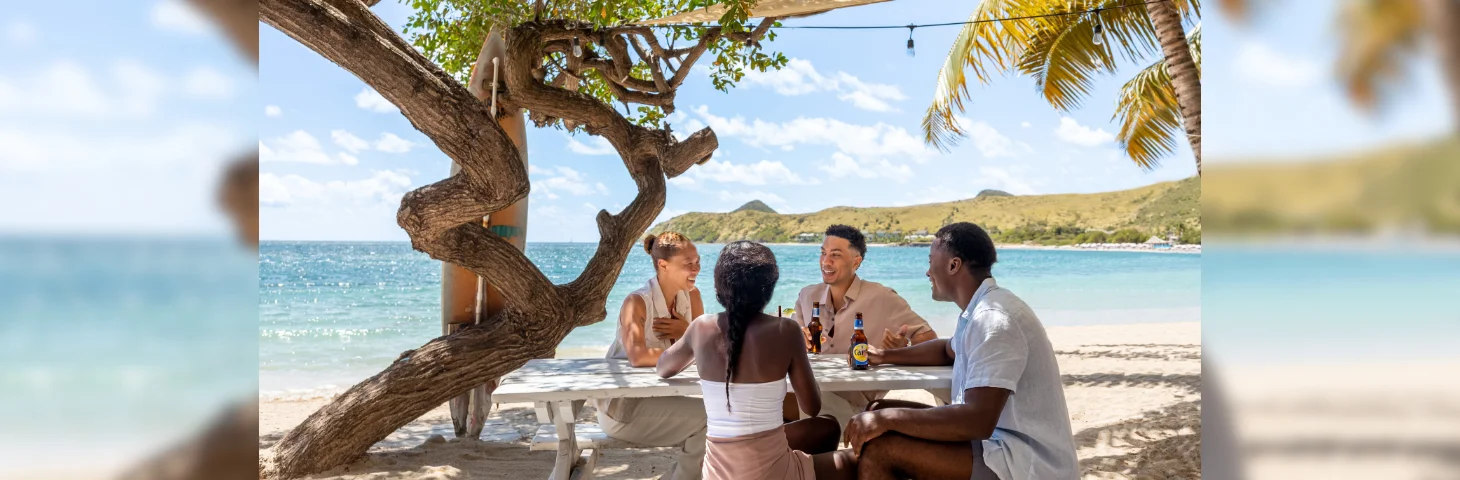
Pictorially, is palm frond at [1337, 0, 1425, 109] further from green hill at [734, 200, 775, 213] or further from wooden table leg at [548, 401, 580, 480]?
green hill at [734, 200, 775, 213]

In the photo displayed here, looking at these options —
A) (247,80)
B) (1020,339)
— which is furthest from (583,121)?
(247,80)

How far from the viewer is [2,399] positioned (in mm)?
518

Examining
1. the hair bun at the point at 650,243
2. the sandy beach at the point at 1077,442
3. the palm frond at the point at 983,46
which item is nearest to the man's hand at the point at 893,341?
the hair bun at the point at 650,243

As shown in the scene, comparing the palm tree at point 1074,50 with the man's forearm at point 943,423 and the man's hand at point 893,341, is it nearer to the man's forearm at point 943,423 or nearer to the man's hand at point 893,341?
the man's hand at point 893,341

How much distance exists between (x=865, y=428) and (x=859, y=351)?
2.21 ft

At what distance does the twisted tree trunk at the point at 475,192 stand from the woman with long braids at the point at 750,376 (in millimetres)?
2116

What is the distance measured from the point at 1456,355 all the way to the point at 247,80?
34.5 inches

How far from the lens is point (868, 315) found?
390 centimetres

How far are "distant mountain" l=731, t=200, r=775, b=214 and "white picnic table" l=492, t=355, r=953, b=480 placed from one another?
123 feet

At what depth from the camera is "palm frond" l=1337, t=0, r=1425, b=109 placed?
582 mm

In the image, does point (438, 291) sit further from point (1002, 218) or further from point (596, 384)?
point (596, 384)

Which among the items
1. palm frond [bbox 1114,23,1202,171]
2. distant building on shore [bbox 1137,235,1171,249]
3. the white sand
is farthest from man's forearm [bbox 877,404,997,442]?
distant building on shore [bbox 1137,235,1171,249]

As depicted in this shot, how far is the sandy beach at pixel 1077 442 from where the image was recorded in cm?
456

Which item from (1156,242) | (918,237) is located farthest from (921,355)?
(1156,242)
